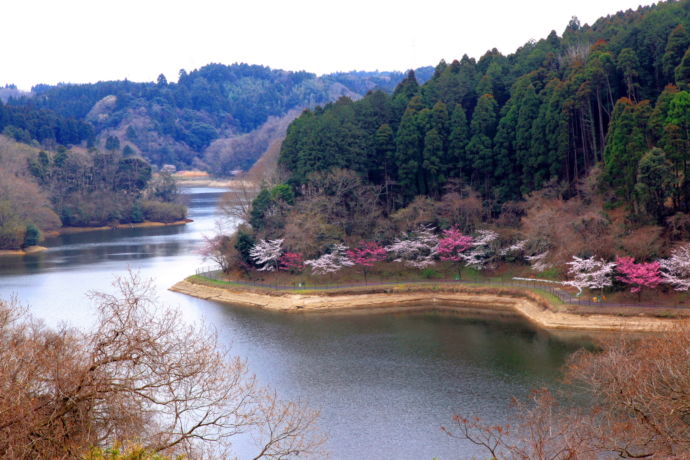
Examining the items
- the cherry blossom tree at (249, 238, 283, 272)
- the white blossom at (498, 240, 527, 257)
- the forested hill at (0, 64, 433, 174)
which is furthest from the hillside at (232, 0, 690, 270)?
the forested hill at (0, 64, 433, 174)

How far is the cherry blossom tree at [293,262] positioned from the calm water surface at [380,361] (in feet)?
17.4

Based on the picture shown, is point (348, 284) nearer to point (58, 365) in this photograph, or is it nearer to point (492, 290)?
point (492, 290)

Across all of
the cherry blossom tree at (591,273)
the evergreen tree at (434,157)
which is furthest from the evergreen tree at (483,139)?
the cherry blossom tree at (591,273)

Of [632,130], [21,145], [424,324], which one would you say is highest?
[21,145]

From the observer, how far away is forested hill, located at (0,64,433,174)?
154 m

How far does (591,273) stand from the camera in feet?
113

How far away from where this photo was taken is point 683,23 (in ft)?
142

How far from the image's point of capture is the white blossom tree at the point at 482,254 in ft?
141

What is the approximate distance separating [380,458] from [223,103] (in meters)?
171

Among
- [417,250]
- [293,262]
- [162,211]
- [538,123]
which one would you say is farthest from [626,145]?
[162,211]

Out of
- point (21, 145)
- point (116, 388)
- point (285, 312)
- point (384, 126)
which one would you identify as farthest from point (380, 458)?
Result: point (21, 145)

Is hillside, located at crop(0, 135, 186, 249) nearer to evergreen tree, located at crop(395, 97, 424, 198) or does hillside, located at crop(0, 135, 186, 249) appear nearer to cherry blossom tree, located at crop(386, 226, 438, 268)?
evergreen tree, located at crop(395, 97, 424, 198)

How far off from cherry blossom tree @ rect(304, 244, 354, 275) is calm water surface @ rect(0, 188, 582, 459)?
5.66m

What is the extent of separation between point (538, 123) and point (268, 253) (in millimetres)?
19349
